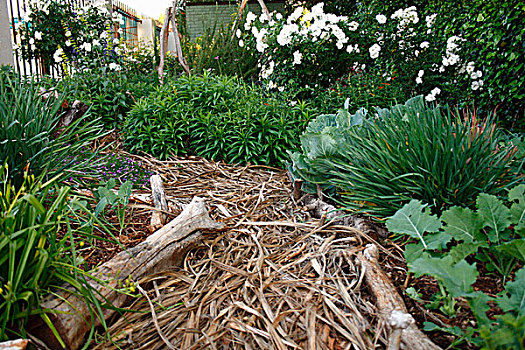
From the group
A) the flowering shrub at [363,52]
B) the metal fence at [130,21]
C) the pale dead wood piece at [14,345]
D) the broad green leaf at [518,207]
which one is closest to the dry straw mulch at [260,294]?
the pale dead wood piece at [14,345]

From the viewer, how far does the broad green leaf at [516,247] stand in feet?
3.81

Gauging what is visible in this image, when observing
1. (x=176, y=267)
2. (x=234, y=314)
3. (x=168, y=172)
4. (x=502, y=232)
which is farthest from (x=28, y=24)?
(x=502, y=232)

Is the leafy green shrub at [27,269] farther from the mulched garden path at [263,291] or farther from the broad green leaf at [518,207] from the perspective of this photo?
the broad green leaf at [518,207]

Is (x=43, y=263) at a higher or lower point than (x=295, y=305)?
higher

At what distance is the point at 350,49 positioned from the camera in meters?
4.59

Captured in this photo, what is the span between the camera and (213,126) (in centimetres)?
347

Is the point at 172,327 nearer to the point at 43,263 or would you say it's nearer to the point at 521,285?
the point at 43,263

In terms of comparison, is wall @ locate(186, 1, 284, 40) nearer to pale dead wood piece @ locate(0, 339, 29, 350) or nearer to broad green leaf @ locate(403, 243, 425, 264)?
broad green leaf @ locate(403, 243, 425, 264)

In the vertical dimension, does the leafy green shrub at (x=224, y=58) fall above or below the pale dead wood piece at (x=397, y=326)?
above

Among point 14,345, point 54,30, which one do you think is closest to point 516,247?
point 14,345

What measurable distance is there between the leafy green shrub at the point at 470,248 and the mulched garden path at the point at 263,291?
0.60 ft

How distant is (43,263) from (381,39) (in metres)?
5.01

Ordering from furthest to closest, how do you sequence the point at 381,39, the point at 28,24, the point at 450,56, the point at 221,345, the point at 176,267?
the point at 28,24, the point at 381,39, the point at 450,56, the point at 176,267, the point at 221,345

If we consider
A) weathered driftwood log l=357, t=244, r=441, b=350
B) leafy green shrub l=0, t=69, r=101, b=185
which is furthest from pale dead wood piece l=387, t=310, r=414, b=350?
leafy green shrub l=0, t=69, r=101, b=185
